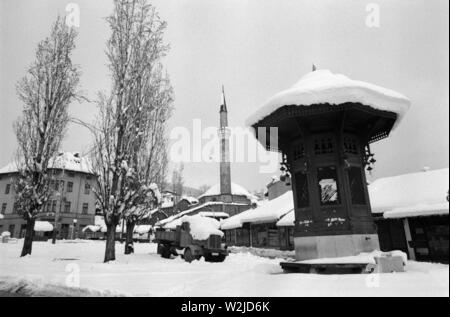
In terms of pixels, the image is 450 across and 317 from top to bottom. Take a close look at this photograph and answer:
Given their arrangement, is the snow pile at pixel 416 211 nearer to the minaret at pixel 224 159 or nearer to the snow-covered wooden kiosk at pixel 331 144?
the snow-covered wooden kiosk at pixel 331 144

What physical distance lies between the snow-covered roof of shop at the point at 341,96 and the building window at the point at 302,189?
7.94 ft

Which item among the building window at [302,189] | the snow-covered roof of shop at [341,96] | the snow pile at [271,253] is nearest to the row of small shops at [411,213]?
the snow pile at [271,253]

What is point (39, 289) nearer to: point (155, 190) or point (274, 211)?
point (155, 190)

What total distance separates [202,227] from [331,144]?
1008 cm

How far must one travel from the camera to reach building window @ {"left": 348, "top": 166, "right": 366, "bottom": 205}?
7.79 metres

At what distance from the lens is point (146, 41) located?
14.3 meters

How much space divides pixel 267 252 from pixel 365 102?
16838 millimetres

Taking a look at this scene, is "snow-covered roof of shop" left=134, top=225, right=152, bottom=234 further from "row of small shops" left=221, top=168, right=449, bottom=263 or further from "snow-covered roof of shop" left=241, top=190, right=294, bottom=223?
"row of small shops" left=221, top=168, right=449, bottom=263

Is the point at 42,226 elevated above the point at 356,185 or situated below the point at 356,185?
above

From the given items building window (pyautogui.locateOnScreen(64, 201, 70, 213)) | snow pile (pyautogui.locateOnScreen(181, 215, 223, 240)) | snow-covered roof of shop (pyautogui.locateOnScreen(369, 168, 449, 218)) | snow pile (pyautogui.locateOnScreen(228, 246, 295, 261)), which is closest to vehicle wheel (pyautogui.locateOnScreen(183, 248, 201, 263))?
snow pile (pyautogui.locateOnScreen(181, 215, 223, 240))

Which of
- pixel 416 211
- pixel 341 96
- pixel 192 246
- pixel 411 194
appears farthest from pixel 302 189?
pixel 192 246

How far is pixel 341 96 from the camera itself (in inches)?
259

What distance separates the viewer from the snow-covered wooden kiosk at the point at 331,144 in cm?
678

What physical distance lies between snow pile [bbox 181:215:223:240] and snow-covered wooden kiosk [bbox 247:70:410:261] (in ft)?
27.3
